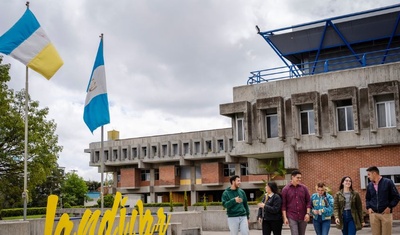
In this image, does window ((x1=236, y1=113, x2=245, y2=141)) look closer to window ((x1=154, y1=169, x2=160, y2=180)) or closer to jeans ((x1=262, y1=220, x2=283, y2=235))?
jeans ((x1=262, y1=220, x2=283, y2=235))

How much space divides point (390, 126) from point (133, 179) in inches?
1767

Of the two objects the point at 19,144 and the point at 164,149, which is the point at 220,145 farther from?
the point at 19,144

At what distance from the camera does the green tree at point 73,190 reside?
2957 inches

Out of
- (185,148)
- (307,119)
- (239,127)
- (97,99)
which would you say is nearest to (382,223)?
(97,99)

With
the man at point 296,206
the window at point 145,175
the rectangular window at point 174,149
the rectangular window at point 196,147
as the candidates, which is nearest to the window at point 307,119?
the man at point 296,206

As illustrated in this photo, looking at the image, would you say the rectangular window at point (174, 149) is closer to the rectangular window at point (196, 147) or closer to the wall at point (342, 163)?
the rectangular window at point (196, 147)

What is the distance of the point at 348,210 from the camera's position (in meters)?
11.1

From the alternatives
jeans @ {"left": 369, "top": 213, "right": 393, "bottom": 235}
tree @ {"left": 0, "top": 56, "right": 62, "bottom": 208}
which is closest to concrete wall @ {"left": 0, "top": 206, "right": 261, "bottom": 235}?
jeans @ {"left": 369, "top": 213, "right": 393, "bottom": 235}

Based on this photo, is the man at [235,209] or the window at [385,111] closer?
the man at [235,209]

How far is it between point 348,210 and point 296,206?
3.96ft

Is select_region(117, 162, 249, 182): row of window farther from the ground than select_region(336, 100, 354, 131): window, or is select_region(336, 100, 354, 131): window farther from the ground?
select_region(336, 100, 354, 131): window

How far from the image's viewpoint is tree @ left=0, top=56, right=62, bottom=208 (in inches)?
1170

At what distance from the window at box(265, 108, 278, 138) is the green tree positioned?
53.3 metres

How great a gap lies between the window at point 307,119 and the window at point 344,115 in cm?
131
